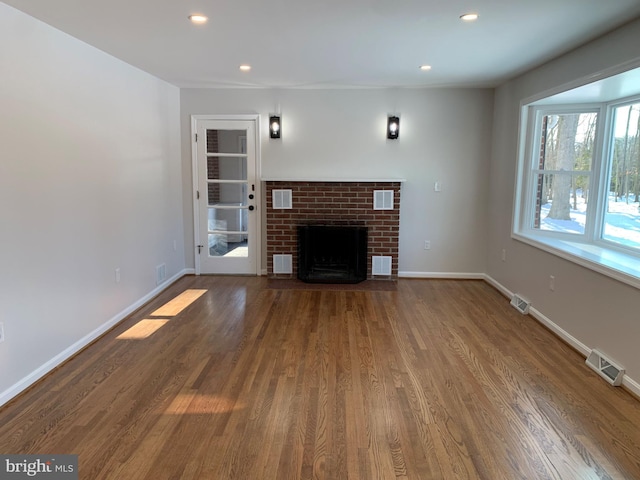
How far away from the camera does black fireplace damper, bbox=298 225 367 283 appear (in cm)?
549

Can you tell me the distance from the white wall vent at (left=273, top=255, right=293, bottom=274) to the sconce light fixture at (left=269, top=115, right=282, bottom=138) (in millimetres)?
1546

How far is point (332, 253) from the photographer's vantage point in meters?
5.58

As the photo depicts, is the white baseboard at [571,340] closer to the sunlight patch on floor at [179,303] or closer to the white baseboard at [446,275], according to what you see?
the white baseboard at [446,275]

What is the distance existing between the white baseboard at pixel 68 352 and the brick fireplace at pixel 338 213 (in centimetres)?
168

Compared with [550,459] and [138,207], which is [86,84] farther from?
[550,459]

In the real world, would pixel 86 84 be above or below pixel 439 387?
above

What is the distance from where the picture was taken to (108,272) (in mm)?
3826

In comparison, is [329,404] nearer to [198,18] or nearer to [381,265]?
[198,18]

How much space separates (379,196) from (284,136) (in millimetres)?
1428

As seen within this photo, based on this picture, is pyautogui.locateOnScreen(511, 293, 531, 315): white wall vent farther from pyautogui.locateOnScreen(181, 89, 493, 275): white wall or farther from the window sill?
pyautogui.locateOnScreen(181, 89, 493, 275): white wall

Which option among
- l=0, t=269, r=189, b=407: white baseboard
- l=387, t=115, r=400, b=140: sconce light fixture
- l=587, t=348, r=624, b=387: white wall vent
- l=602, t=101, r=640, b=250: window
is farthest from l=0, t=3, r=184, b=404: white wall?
l=602, t=101, r=640, b=250: window

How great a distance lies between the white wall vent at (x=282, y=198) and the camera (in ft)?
18.1

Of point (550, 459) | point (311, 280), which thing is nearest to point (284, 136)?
point (311, 280)

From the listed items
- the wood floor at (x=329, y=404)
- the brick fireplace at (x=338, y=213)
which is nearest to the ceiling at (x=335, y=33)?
the brick fireplace at (x=338, y=213)
